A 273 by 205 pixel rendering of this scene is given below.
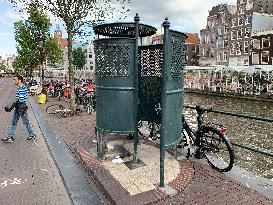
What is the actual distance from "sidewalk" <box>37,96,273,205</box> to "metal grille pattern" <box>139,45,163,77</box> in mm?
1953

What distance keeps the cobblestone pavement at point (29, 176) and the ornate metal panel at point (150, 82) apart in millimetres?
2148

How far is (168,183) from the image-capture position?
5.09m

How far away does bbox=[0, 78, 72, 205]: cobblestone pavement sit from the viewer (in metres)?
4.89

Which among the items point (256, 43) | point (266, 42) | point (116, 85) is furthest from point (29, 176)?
point (256, 43)

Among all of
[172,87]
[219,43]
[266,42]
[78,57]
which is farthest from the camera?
[78,57]

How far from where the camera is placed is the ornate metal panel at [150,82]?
17.3ft

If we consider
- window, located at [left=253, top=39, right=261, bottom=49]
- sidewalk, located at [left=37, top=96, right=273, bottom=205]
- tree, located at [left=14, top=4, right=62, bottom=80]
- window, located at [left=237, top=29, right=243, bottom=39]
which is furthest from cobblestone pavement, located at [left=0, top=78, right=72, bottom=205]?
window, located at [left=237, top=29, right=243, bottom=39]

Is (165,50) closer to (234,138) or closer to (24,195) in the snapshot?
(24,195)

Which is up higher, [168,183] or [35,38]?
[35,38]

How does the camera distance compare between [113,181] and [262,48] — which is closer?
[113,181]

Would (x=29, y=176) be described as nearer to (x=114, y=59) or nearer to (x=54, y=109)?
(x=114, y=59)

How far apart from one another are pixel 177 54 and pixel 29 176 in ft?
12.8

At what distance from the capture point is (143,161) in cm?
618

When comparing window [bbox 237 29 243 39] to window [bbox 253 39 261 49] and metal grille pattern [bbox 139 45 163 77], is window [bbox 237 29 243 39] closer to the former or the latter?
window [bbox 253 39 261 49]
